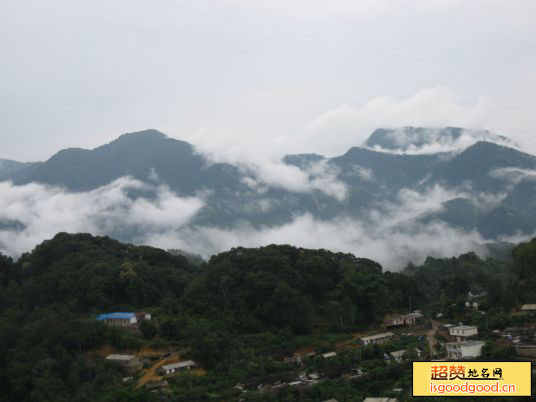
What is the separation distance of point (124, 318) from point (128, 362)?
5.66 metres

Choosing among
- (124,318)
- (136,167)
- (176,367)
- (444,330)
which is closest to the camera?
(176,367)

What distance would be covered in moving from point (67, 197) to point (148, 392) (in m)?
87.8

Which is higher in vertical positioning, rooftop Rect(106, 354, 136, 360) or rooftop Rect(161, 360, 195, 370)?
rooftop Rect(106, 354, 136, 360)

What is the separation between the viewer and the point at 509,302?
33.5m

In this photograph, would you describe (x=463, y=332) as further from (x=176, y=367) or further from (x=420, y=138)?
(x=420, y=138)

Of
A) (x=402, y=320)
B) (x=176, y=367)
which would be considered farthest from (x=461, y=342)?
(x=176, y=367)

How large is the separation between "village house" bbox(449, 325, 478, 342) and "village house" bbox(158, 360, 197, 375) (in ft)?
45.6

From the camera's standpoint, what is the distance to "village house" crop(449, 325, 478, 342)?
29634 millimetres

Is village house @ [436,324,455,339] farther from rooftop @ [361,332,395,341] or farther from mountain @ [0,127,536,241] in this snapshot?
mountain @ [0,127,536,241]

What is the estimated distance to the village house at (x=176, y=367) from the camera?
Result: 26.6 meters

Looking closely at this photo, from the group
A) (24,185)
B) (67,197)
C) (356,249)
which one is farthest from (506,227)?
(24,185)

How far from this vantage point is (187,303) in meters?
33.8

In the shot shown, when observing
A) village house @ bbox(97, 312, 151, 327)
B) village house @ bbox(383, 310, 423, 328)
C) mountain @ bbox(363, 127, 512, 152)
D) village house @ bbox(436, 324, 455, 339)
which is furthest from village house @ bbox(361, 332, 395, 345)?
mountain @ bbox(363, 127, 512, 152)

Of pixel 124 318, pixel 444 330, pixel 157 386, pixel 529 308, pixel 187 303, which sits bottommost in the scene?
pixel 157 386
